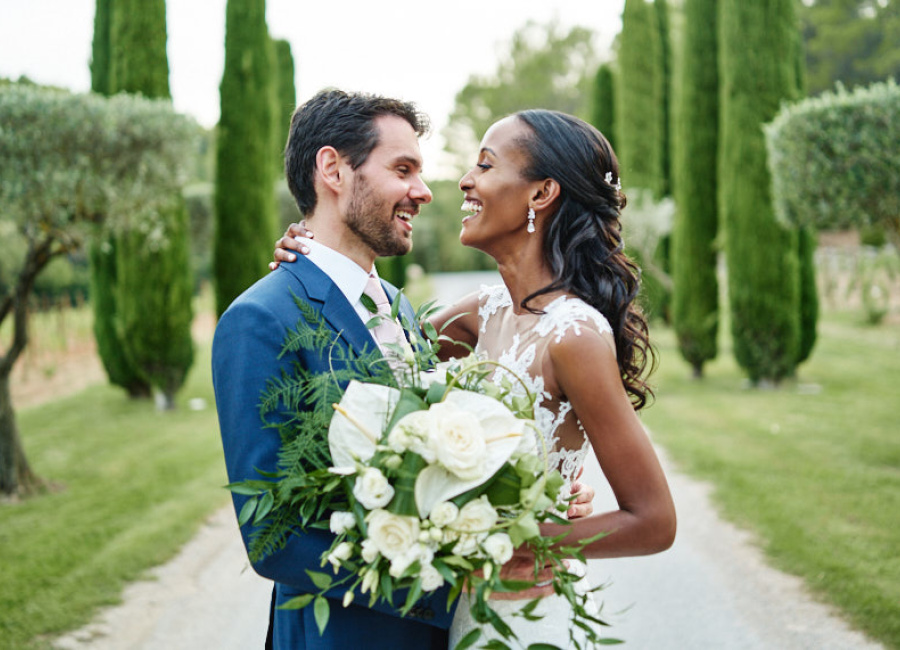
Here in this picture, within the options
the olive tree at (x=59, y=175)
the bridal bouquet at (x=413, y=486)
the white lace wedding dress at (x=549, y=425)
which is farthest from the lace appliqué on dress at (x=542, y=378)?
the olive tree at (x=59, y=175)

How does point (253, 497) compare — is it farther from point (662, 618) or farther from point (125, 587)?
point (125, 587)

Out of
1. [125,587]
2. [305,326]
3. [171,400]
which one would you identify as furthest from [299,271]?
[171,400]

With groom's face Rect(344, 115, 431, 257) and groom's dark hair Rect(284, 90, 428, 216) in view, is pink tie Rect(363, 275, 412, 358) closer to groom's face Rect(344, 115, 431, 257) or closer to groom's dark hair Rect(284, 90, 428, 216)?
groom's face Rect(344, 115, 431, 257)

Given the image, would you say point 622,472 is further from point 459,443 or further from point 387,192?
point 387,192

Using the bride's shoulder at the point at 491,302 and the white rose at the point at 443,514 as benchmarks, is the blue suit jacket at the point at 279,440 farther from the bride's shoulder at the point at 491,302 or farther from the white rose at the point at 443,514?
the bride's shoulder at the point at 491,302

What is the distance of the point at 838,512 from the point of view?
657 cm

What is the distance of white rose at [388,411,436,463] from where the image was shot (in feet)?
5.35

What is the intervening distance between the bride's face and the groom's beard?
26cm

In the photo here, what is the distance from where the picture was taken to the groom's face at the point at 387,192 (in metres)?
2.57

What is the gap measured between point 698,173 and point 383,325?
1320cm

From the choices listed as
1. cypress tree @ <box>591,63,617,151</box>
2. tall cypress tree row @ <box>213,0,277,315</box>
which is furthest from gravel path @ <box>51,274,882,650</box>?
cypress tree @ <box>591,63,617,151</box>

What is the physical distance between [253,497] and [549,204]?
131 cm

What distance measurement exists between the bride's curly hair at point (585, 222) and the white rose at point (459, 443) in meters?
0.95

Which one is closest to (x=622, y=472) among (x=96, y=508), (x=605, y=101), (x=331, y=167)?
(x=331, y=167)
